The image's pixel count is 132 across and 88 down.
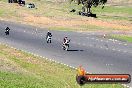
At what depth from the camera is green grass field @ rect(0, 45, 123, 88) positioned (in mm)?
19036

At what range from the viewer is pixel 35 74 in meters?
22.5

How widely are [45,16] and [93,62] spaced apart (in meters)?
55.1

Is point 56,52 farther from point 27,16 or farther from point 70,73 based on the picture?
point 27,16

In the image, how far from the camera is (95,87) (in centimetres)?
1966

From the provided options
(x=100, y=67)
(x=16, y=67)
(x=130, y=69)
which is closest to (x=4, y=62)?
(x=16, y=67)

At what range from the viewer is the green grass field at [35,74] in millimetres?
19036

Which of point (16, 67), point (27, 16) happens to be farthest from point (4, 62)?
point (27, 16)

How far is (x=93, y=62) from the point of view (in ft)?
94.6

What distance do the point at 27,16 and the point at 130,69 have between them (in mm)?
57189

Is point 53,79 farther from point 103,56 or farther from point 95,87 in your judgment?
point 103,56

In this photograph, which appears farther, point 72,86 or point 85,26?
point 85,26

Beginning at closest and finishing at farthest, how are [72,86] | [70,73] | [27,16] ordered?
1. [72,86]
2. [70,73]
3. [27,16]

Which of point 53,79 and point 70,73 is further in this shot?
point 70,73

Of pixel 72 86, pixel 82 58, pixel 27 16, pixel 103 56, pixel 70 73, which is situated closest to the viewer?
pixel 72 86
